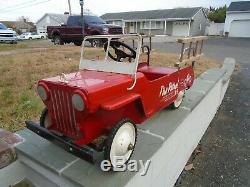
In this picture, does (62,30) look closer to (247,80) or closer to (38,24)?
(247,80)

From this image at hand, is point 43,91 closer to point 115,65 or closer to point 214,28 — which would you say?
point 115,65

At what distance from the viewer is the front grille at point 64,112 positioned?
107 inches

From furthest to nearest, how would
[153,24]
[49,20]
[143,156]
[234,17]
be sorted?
[49,20] < [153,24] < [234,17] < [143,156]

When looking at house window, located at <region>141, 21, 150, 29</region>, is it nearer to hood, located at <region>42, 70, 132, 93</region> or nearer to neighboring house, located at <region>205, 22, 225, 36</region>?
neighboring house, located at <region>205, 22, 225, 36</region>

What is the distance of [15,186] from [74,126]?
1.24 metres

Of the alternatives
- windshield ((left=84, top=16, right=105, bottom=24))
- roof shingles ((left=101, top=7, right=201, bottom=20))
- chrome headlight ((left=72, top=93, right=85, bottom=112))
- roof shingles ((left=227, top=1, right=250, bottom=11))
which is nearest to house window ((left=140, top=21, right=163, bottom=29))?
roof shingles ((left=101, top=7, right=201, bottom=20))

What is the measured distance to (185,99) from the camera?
16.8 feet

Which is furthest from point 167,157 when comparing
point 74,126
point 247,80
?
point 247,80

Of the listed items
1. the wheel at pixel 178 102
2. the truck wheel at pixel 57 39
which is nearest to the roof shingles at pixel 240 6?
the truck wheel at pixel 57 39

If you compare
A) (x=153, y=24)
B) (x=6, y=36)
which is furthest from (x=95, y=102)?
(x=153, y=24)

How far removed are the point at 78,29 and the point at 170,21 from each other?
26983 millimetres

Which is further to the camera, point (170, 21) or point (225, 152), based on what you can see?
point (170, 21)

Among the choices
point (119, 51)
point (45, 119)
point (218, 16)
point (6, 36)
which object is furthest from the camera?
point (218, 16)

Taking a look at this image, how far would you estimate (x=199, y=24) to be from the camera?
135 ft
